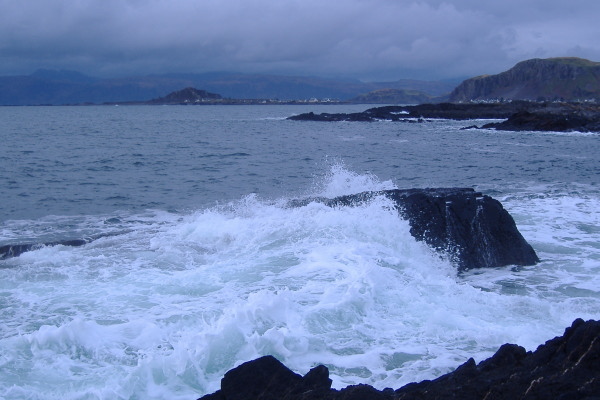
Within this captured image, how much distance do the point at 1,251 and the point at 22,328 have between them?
471cm

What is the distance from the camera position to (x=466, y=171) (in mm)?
29469

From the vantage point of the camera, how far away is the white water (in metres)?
7.27

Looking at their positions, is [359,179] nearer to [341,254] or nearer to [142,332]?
[341,254]

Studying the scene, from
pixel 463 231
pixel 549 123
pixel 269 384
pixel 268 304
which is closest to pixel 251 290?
pixel 268 304

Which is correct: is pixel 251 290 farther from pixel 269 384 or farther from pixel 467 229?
pixel 467 229

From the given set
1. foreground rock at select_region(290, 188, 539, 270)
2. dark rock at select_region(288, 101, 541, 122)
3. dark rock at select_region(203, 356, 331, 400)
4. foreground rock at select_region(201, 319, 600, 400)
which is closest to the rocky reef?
foreground rock at select_region(290, 188, 539, 270)

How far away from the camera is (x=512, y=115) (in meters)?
64.6

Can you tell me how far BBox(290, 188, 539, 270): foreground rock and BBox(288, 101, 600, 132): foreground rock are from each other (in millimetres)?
46472

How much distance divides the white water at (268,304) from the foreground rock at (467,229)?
0.38 meters

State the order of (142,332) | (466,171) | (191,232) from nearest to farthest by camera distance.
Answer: (142,332) → (191,232) → (466,171)

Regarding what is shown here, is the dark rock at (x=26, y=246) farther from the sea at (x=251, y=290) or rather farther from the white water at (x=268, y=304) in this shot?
the white water at (x=268, y=304)

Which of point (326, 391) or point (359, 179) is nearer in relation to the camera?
point (326, 391)

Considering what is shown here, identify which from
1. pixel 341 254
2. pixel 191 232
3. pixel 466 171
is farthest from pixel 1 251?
pixel 466 171

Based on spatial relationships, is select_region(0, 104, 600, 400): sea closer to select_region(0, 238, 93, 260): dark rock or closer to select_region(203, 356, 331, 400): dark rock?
select_region(0, 238, 93, 260): dark rock
